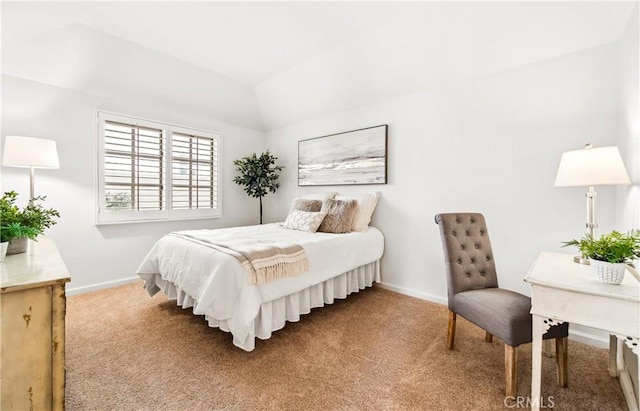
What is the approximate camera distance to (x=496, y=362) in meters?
1.86

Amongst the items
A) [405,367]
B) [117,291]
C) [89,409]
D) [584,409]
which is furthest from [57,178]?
[584,409]

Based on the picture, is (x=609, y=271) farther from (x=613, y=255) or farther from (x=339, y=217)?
(x=339, y=217)

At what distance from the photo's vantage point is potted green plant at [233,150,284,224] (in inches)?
170

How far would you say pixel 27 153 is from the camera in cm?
233

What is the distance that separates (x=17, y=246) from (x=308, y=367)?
1766 mm

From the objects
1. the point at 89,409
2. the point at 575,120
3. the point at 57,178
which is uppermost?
the point at 575,120

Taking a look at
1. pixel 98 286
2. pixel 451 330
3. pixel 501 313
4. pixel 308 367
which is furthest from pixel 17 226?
pixel 451 330

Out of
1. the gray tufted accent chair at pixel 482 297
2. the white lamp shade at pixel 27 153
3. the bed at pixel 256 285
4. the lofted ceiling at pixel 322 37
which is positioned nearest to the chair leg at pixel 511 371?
the gray tufted accent chair at pixel 482 297

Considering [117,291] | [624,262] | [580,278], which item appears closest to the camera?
[624,262]

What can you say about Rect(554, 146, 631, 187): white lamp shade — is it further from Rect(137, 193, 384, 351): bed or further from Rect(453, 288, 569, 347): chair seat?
Rect(137, 193, 384, 351): bed

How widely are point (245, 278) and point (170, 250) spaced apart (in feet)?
3.58

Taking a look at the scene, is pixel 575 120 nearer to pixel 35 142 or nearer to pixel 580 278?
pixel 580 278

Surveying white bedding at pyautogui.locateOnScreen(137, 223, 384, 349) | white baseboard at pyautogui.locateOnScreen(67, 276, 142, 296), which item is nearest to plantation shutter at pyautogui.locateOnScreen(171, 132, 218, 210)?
white baseboard at pyautogui.locateOnScreen(67, 276, 142, 296)

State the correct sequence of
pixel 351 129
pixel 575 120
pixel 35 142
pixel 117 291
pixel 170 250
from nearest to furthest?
1. pixel 575 120
2. pixel 35 142
3. pixel 170 250
4. pixel 117 291
5. pixel 351 129
